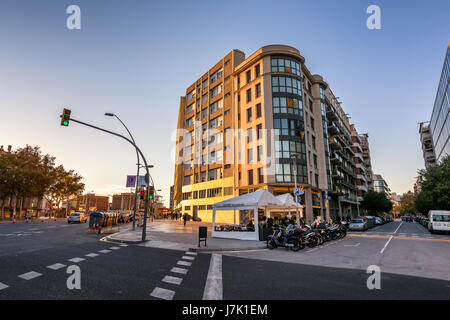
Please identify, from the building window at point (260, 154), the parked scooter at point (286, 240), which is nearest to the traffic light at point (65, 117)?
the parked scooter at point (286, 240)

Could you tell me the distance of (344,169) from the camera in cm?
5194

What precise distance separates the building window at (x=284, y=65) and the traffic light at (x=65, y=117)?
30.2 metres

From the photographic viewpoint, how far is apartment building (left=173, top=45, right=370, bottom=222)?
33062 mm

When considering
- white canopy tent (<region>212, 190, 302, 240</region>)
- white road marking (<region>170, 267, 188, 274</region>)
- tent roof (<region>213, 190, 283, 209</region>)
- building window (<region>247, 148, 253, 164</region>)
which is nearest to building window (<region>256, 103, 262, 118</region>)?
building window (<region>247, 148, 253, 164</region>)

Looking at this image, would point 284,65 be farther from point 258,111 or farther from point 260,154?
point 260,154

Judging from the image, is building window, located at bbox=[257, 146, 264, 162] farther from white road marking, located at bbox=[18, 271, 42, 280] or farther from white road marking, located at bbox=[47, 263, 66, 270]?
white road marking, located at bbox=[18, 271, 42, 280]

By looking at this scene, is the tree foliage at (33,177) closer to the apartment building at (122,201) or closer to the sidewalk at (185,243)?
the sidewalk at (185,243)

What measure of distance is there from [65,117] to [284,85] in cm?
3015

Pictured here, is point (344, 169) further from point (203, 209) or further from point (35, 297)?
point (35, 297)

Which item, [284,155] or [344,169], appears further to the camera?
[344,169]

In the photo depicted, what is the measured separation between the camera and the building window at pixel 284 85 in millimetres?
34750

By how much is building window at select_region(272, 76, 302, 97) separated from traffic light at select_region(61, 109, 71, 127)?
28.6 m
